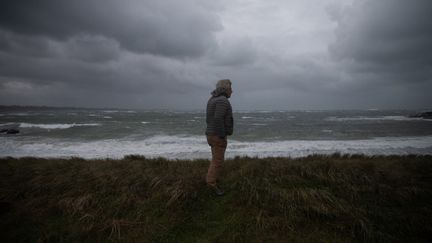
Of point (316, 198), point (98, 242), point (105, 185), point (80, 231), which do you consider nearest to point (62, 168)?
point (105, 185)

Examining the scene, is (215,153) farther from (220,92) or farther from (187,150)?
(187,150)

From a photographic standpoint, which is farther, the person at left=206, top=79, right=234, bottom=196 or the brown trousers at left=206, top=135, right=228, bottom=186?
the brown trousers at left=206, top=135, right=228, bottom=186

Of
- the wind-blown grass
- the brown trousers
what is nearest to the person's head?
the brown trousers

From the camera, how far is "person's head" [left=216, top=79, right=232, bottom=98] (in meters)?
4.46

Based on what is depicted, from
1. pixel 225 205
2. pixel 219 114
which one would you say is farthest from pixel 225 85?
pixel 225 205

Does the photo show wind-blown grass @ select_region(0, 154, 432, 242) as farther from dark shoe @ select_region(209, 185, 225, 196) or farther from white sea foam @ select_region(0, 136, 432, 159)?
white sea foam @ select_region(0, 136, 432, 159)

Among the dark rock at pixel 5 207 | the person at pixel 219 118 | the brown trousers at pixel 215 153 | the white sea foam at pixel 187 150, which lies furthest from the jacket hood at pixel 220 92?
the white sea foam at pixel 187 150

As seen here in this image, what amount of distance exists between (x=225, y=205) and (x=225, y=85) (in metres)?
2.62

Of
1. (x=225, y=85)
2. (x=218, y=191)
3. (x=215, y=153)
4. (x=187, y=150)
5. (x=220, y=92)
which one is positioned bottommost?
(x=187, y=150)

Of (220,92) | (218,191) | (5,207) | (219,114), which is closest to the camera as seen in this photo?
(5,207)

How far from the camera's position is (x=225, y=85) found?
448 centimetres

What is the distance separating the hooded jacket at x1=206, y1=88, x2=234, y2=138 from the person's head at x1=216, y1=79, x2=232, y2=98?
5cm

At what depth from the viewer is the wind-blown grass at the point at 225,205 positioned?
11.6 feet

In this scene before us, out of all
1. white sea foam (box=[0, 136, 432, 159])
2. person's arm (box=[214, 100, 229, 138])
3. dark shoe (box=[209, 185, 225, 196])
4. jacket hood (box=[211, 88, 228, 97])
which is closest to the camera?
person's arm (box=[214, 100, 229, 138])
